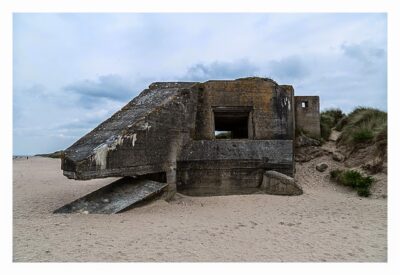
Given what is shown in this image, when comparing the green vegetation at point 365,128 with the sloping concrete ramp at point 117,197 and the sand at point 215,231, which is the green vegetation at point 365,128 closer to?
the sand at point 215,231

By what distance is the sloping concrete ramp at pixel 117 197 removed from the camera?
20.0 feet

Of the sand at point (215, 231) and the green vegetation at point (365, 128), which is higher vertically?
the green vegetation at point (365, 128)

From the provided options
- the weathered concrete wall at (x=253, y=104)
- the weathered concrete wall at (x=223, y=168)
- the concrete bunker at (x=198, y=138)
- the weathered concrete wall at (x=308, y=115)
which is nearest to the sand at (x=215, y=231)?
the weathered concrete wall at (x=223, y=168)

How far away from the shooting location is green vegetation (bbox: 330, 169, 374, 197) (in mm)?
7801

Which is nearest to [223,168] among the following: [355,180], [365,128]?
[355,180]

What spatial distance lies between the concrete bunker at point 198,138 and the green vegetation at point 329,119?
1.71ft

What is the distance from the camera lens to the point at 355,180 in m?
8.16

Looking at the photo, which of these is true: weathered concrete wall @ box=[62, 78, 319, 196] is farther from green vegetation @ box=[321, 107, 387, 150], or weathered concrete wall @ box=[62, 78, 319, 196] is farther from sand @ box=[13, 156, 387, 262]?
green vegetation @ box=[321, 107, 387, 150]

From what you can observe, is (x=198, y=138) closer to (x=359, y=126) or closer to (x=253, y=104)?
(x=253, y=104)

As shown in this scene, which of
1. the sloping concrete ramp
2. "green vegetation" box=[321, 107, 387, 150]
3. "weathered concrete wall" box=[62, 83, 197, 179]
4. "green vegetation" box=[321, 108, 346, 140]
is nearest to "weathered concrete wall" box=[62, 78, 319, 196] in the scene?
"weathered concrete wall" box=[62, 83, 197, 179]

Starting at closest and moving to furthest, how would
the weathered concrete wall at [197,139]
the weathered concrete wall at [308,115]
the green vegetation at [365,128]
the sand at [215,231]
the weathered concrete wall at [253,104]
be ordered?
the sand at [215,231]
the weathered concrete wall at [197,139]
the weathered concrete wall at [253,104]
the green vegetation at [365,128]
the weathered concrete wall at [308,115]

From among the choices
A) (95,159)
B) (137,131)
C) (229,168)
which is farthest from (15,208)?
(229,168)

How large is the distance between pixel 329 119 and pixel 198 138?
568 centimetres

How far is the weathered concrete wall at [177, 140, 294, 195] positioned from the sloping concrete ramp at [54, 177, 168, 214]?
44.9 inches
